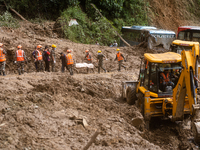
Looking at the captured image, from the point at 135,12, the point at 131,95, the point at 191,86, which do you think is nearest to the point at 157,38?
the point at 135,12

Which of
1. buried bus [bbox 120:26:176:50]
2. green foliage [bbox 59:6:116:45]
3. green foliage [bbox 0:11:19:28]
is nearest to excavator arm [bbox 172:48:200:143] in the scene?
buried bus [bbox 120:26:176:50]

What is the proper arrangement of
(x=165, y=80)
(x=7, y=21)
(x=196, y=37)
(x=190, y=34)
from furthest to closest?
(x=190, y=34) < (x=196, y=37) < (x=7, y=21) < (x=165, y=80)

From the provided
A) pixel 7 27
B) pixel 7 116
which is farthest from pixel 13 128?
pixel 7 27

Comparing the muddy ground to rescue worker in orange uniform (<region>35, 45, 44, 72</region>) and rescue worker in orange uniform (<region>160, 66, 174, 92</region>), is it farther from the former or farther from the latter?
rescue worker in orange uniform (<region>35, 45, 44, 72</region>)

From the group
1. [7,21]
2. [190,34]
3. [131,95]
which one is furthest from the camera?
[190,34]

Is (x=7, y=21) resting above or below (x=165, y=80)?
above

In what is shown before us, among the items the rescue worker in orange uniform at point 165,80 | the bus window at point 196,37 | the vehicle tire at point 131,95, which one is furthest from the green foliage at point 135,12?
the rescue worker in orange uniform at point 165,80

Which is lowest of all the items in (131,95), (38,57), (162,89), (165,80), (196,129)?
(196,129)

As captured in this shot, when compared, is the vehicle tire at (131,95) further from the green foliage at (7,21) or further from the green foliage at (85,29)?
the green foliage at (85,29)

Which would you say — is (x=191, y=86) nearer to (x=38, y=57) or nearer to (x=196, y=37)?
(x=38, y=57)

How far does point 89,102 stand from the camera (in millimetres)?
9148

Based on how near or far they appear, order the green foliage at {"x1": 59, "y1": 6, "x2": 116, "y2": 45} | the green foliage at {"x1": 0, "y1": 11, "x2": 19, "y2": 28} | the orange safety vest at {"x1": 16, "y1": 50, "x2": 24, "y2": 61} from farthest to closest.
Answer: the green foliage at {"x1": 59, "y1": 6, "x2": 116, "y2": 45}, the green foliage at {"x1": 0, "y1": 11, "x2": 19, "y2": 28}, the orange safety vest at {"x1": 16, "y1": 50, "x2": 24, "y2": 61}

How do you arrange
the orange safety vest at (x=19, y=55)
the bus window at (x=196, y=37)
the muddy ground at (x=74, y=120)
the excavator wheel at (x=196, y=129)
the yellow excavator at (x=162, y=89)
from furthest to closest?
the bus window at (x=196, y=37) → the orange safety vest at (x=19, y=55) → the yellow excavator at (x=162, y=89) → the excavator wheel at (x=196, y=129) → the muddy ground at (x=74, y=120)

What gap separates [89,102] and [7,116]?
3.30 m
